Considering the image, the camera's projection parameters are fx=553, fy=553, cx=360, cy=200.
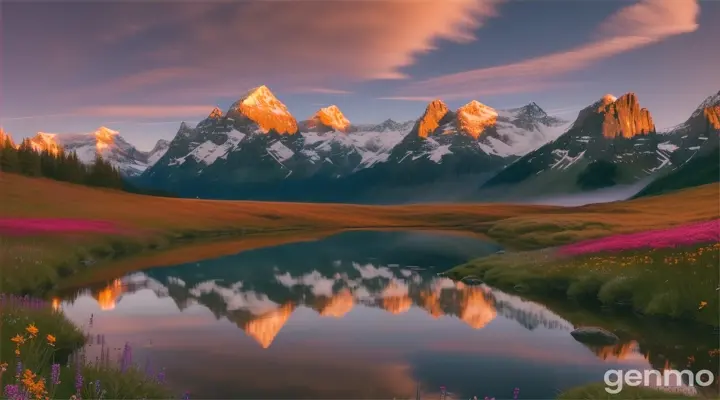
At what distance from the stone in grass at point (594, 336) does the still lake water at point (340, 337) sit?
429 millimetres

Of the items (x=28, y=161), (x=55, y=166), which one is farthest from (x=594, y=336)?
(x=55, y=166)

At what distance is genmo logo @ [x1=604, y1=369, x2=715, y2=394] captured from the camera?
1572 centimetres

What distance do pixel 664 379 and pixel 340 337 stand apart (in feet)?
42.6

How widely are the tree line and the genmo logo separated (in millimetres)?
91978

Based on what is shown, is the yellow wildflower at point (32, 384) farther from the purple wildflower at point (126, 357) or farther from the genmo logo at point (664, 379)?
the genmo logo at point (664, 379)

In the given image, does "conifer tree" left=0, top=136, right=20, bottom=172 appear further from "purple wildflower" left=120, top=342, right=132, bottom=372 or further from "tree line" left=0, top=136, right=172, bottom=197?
"purple wildflower" left=120, top=342, right=132, bottom=372

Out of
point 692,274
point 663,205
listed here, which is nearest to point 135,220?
point 692,274

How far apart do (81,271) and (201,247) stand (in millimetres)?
26044

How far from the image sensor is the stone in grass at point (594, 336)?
2283 cm

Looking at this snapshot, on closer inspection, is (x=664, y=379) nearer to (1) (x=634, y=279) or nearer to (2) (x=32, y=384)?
(1) (x=634, y=279)

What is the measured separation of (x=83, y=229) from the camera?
58.2 meters

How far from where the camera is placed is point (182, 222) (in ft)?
295

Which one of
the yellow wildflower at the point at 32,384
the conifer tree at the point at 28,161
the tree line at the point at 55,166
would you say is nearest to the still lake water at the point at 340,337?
the yellow wildflower at the point at 32,384

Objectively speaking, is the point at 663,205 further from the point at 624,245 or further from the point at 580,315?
the point at 580,315
